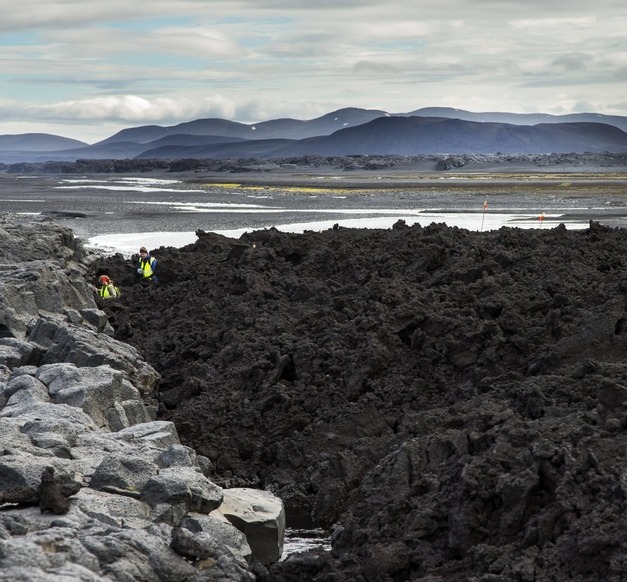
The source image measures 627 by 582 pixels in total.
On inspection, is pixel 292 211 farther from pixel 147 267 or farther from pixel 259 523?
pixel 259 523

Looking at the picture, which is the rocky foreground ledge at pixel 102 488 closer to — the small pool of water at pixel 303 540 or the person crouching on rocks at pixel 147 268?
the small pool of water at pixel 303 540

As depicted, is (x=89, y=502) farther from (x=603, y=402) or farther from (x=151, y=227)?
(x=151, y=227)

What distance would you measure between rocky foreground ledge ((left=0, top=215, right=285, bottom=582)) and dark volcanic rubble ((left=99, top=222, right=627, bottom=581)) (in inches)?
35.2

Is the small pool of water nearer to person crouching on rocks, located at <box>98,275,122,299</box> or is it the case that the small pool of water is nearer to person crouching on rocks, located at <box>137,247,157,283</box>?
person crouching on rocks, located at <box>98,275,122,299</box>

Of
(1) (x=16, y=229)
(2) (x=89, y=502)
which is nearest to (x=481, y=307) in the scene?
(2) (x=89, y=502)

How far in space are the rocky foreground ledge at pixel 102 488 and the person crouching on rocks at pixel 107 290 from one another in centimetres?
830

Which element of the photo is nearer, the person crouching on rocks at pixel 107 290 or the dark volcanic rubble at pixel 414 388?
the dark volcanic rubble at pixel 414 388

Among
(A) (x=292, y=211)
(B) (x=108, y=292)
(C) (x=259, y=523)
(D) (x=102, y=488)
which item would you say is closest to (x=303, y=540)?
(C) (x=259, y=523)

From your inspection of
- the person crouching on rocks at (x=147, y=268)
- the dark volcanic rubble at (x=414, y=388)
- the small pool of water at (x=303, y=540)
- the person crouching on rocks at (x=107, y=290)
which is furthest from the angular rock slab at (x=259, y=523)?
the person crouching on rocks at (x=147, y=268)

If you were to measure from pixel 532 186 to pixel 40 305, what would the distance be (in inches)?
2801

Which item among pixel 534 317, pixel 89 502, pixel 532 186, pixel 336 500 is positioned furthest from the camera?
pixel 532 186

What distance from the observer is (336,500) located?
500 inches

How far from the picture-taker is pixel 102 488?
10.3 m

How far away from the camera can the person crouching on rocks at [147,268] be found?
26.5 meters
